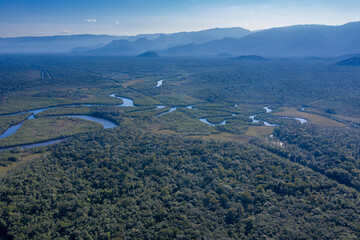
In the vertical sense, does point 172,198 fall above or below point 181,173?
below

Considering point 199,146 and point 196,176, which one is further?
point 199,146

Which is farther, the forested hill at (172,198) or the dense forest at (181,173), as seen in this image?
the dense forest at (181,173)

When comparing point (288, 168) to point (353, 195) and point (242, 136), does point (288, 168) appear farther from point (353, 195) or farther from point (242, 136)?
point (242, 136)

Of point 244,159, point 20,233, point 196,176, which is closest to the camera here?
point 20,233

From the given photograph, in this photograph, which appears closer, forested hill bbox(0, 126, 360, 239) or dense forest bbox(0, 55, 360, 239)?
forested hill bbox(0, 126, 360, 239)

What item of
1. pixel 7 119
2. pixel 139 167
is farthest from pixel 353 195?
pixel 7 119
